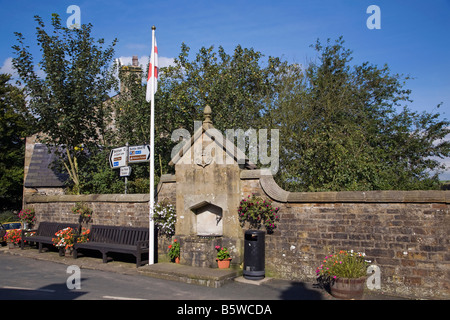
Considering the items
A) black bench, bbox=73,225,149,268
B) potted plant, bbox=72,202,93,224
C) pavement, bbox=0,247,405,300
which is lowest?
pavement, bbox=0,247,405,300

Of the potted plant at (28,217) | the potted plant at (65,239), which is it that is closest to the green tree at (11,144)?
the potted plant at (28,217)

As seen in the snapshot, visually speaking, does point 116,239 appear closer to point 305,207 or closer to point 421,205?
point 305,207

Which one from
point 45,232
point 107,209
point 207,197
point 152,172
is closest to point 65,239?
point 107,209

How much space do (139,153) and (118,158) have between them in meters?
1.42

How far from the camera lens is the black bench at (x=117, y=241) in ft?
34.8

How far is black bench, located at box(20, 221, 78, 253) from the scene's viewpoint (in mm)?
13289

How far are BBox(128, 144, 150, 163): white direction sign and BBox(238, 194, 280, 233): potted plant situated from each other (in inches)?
244

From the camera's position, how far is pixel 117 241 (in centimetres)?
1167

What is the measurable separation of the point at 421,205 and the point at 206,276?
186 inches

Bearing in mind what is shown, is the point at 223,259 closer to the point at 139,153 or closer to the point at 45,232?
the point at 139,153

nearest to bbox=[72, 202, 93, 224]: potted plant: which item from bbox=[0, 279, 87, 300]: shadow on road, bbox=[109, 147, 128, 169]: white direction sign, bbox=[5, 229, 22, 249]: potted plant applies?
bbox=[109, 147, 128, 169]: white direction sign

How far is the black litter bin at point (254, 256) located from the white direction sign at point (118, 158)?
26.1 feet

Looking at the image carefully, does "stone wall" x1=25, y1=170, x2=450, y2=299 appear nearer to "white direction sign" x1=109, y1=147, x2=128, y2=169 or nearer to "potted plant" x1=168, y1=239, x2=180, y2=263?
"potted plant" x1=168, y1=239, x2=180, y2=263
